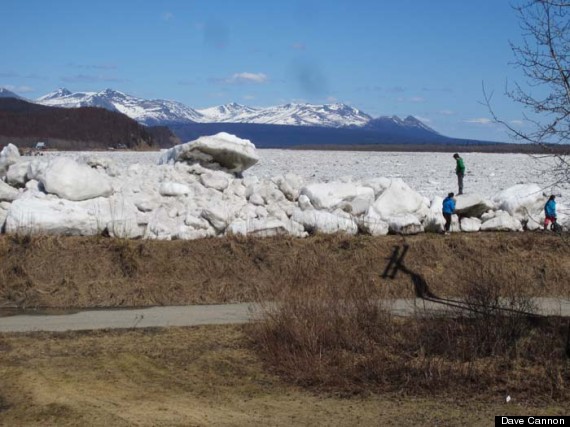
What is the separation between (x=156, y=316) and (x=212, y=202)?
530 centimetres

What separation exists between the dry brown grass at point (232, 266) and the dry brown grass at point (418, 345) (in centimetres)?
278

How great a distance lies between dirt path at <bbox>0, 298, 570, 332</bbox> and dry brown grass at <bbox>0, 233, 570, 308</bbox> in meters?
0.52

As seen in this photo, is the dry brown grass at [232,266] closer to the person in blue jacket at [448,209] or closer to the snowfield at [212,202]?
the snowfield at [212,202]

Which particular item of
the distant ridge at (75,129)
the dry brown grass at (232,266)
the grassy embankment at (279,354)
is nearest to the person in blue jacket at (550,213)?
the dry brown grass at (232,266)

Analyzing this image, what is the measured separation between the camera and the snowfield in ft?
52.0

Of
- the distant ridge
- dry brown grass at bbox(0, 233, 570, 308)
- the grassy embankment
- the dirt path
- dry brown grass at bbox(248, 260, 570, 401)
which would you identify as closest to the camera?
the grassy embankment

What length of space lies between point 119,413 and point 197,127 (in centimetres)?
13953

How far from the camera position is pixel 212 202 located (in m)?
17.3

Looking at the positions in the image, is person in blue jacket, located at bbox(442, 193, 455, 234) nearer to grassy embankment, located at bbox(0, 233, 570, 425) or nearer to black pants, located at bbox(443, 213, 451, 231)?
black pants, located at bbox(443, 213, 451, 231)

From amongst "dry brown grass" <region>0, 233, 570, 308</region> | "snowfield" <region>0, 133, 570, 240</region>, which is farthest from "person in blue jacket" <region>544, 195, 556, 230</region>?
"dry brown grass" <region>0, 233, 570, 308</region>

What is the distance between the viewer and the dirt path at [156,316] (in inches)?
459

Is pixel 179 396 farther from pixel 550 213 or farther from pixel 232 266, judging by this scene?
pixel 550 213

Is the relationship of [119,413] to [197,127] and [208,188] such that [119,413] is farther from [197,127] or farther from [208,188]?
[197,127]

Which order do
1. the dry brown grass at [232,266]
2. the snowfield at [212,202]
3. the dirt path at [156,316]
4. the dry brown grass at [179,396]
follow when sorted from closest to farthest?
the dry brown grass at [179,396]
the dirt path at [156,316]
the dry brown grass at [232,266]
the snowfield at [212,202]
